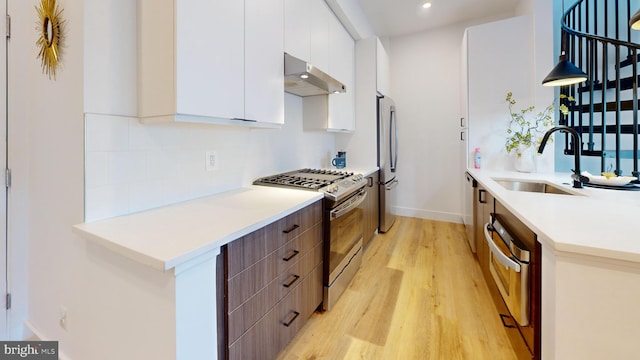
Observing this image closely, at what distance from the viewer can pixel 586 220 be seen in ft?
3.74

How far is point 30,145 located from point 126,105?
0.75 m

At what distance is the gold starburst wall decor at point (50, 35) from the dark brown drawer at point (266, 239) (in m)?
1.27

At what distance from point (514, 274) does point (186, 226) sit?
1.59 m

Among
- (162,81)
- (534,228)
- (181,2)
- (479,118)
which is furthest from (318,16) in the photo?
(534,228)

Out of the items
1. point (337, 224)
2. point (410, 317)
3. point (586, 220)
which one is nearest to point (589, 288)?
point (586, 220)

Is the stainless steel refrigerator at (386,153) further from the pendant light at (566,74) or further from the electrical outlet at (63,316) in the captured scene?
the electrical outlet at (63,316)

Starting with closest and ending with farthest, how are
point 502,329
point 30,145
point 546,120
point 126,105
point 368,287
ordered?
point 126,105, point 30,145, point 502,329, point 368,287, point 546,120

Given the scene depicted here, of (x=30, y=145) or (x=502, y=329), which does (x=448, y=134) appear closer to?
(x=502, y=329)

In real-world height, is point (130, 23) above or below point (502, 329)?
above

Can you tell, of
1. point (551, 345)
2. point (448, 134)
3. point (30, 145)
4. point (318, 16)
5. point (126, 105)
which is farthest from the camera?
point (448, 134)

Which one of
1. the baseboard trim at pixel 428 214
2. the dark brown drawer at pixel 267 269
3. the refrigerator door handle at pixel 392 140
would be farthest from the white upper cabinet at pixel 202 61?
the baseboard trim at pixel 428 214

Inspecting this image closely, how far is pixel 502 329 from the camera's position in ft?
5.91

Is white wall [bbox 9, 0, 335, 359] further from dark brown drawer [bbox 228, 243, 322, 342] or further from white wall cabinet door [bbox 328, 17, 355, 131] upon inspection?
white wall cabinet door [bbox 328, 17, 355, 131]

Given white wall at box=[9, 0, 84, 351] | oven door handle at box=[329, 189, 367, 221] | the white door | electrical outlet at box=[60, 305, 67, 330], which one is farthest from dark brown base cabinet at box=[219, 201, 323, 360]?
the white door
